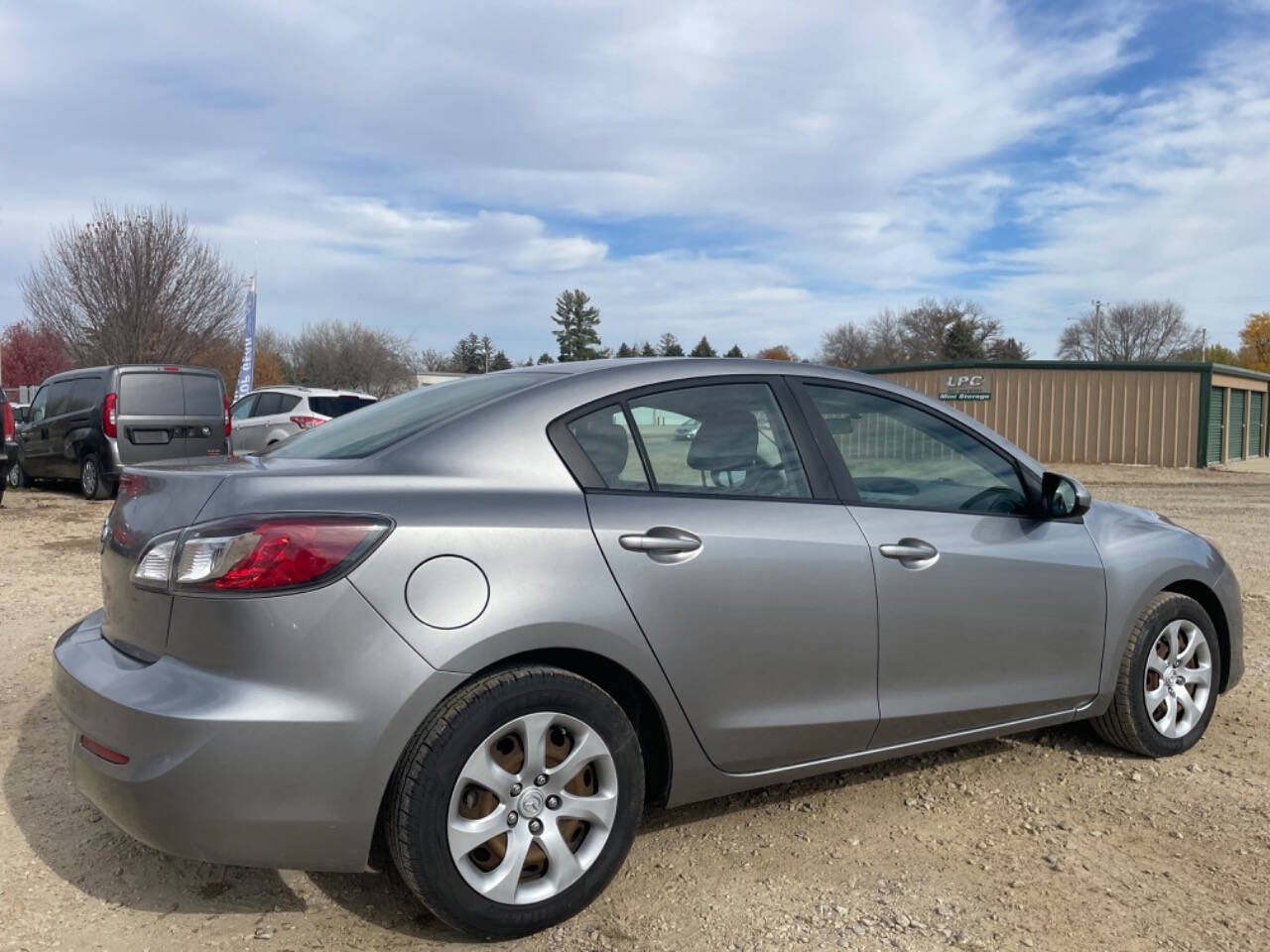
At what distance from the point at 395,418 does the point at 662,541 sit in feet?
3.37

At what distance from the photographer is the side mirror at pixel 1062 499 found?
3.70 meters

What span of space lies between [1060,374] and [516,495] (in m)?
28.0

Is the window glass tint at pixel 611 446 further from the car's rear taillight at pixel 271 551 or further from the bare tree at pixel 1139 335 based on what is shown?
the bare tree at pixel 1139 335

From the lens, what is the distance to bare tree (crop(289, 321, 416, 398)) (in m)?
60.4

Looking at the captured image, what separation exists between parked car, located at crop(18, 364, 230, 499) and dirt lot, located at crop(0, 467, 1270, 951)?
9332 mm

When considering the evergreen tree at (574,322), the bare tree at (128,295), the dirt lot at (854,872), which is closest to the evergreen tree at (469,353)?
the evergreen tree at (574,322)

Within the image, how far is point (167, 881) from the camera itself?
10.2ft

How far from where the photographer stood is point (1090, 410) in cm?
2741

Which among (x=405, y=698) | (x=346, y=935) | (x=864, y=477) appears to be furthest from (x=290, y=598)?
(x=864, y=477)

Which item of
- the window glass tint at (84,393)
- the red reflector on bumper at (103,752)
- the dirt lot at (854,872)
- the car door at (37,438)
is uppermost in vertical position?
the window glass tint at (84,393)

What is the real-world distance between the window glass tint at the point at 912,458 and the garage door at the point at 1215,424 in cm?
2613

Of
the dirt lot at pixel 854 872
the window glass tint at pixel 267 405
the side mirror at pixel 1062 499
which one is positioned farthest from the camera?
the window glass tint at pixel 267 405

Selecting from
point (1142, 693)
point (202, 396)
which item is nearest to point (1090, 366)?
point (202, 396)

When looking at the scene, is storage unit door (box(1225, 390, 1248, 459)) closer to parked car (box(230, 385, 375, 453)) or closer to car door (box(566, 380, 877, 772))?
parked car (box(230, 385, 375, 453))
